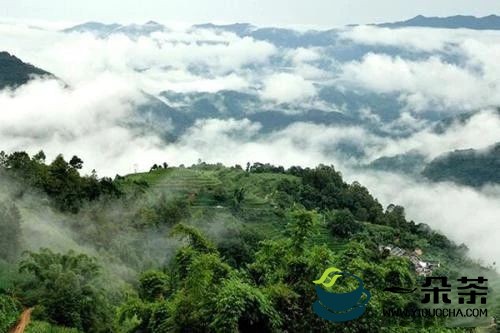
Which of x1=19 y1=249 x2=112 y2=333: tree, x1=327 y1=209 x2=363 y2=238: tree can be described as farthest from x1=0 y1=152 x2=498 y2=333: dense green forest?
x1=327 y1=209 x2=363 y2=238: tree

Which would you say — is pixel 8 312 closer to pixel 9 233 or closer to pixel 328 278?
pixel 9 233

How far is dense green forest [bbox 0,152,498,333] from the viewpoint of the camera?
15094mm

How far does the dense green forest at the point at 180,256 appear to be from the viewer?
49.5ft

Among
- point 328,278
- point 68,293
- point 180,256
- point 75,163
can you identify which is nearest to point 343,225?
point 75,163

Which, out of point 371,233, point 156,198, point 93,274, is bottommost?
point 371,233

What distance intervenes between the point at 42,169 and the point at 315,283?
1916 inches

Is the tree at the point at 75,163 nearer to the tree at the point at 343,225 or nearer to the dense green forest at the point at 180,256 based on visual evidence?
the dense green forest at the point at 180,256

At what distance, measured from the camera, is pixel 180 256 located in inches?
682

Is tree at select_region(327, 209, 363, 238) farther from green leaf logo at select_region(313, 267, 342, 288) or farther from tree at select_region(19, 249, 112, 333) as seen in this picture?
green leaf logo at select_region(313, 267, 342, 288)

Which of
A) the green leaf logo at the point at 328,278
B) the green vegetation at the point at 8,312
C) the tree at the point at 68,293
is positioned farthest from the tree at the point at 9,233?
the green leaf logo at the point at 328,278

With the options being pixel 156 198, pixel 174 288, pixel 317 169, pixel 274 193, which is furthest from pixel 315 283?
pixel 317 169

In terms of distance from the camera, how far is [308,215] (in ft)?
57.3

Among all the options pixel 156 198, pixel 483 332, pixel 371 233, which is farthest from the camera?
pixel 371 233

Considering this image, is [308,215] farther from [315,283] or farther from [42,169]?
[42,169]
